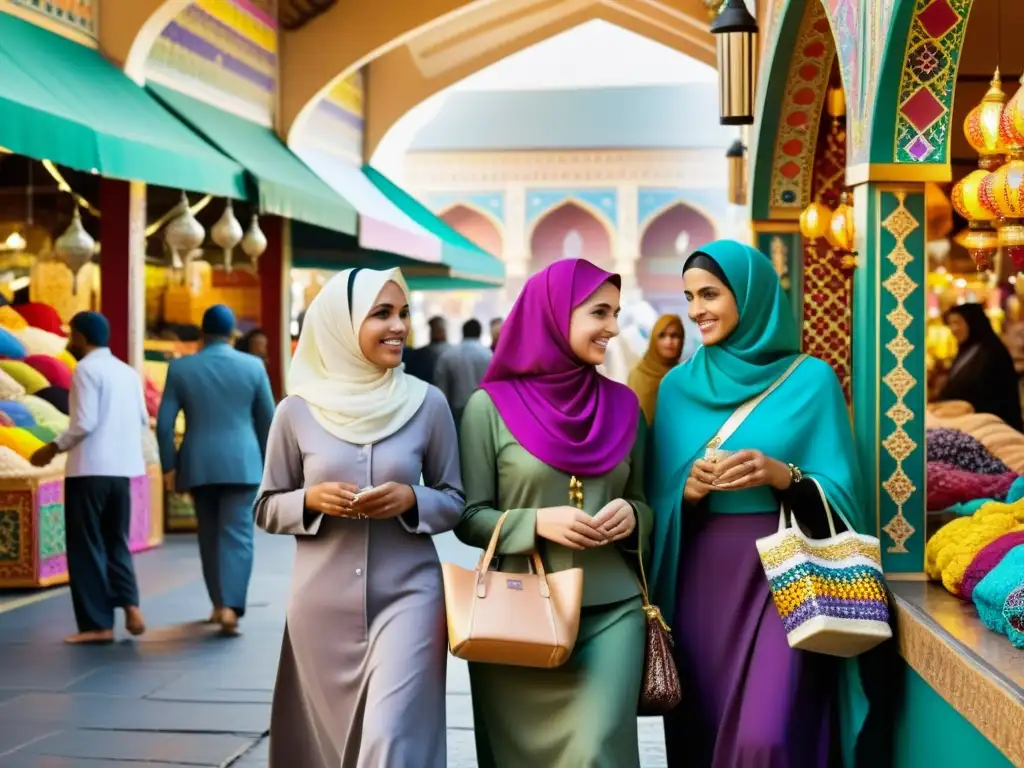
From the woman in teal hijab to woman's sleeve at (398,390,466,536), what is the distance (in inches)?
21.5

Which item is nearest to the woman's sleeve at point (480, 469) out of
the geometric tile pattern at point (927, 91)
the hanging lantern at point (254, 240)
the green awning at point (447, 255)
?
the geometric tile pattern at point (927, 91)

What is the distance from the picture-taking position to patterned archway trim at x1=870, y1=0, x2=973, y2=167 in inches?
169

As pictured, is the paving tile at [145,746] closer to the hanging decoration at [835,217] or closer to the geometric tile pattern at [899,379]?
the geometric tile pattern at [899,379]

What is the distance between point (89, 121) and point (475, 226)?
67.5 feet

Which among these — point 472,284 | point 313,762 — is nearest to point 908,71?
point 313,762

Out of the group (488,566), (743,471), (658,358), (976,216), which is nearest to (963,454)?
(658,358)

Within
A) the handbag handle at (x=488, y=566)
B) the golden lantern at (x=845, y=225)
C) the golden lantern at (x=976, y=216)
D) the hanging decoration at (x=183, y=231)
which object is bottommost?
the handbag handle at (x=488, y=566)

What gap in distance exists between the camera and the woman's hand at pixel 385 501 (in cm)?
351

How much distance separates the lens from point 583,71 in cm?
3105

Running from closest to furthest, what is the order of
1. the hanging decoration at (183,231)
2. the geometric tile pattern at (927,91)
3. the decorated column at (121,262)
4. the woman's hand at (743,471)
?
the woman's hand at (743,471)
the geometric tile pattern at (927,91)
the hanging decoration at (183,231)
the decorated column at (121,262)

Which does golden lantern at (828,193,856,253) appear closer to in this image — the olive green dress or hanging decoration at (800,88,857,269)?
hanging decoration at (800,88,857,269)

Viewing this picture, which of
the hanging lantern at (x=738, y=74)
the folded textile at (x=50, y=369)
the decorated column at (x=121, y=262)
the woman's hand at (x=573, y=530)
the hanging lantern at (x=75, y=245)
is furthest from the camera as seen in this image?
the decorated column at (x=121, y=262)

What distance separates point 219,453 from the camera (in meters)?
7.05

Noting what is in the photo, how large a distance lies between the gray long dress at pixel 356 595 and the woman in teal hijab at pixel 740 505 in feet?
2.02
